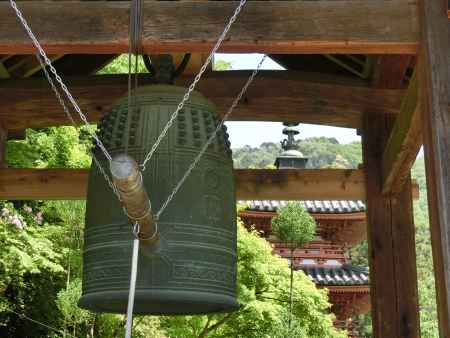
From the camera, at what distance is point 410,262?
3830 mm

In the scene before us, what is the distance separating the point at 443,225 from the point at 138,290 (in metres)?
1.04

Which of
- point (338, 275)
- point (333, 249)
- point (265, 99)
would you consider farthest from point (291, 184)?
point (333, 249)

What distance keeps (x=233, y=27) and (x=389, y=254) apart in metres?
1.82

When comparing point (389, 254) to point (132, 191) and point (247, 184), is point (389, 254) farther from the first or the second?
point (132, 191)

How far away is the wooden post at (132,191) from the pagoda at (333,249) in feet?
31.4

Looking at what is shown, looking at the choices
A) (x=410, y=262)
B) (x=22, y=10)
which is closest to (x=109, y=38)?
(x=22, y=10)

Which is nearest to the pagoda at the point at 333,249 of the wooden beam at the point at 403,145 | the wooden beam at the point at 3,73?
the wooden beam at the point at 3,73

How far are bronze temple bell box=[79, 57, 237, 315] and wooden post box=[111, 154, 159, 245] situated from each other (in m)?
0.28

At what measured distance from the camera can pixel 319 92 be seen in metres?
4.12

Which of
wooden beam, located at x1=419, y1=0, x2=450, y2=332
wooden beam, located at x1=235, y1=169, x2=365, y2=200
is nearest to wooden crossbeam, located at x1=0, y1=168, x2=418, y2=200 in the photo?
wooden beam, located at x1=235, y1=169, x2=365, y2=200

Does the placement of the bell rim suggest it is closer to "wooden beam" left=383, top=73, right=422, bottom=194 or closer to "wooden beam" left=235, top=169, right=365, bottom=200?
"wooden beam" left=383, top=73, right=422, bottom=194

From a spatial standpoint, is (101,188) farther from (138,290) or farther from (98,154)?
(138,290)

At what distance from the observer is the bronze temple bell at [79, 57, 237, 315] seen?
2445 mm

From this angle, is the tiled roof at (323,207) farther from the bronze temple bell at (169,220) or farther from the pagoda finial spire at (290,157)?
the bronze temple bell at (169,220)
